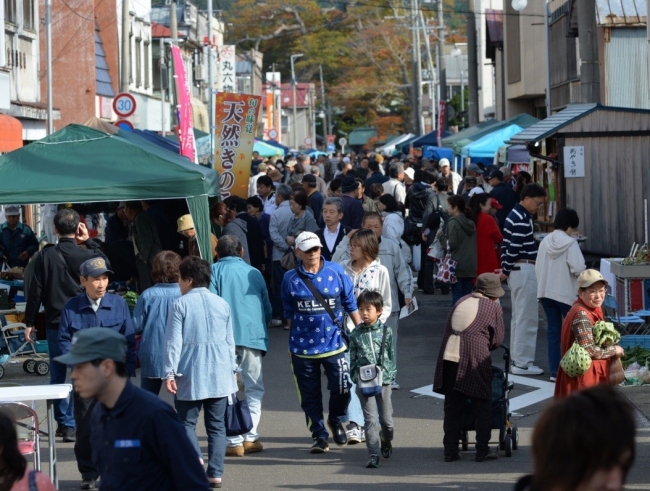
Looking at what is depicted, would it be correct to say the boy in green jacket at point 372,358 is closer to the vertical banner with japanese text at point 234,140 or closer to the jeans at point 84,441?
the jeans at point 84,441

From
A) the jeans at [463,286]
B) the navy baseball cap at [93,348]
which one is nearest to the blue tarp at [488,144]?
the jeans at [463,286]

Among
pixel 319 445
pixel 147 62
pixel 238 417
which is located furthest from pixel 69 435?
pixel 147 62

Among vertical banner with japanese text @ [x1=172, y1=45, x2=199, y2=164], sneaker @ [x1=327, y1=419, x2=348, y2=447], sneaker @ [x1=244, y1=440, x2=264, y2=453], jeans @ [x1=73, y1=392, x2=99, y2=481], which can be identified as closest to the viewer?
jeans @ [x1=73, y1=392, x2=99, y2=481]

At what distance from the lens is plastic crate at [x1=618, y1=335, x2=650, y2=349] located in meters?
11.5

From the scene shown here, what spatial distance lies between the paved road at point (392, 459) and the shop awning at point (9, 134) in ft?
30.6

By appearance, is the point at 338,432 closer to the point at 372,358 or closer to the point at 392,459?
the point at 392,459

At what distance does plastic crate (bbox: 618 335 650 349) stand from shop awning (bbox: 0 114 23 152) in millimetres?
11662

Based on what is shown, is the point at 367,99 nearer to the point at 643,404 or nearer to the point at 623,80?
the point at 623,80

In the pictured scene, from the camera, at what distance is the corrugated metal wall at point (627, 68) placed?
21.1 metres

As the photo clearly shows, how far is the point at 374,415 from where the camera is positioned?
7.95m

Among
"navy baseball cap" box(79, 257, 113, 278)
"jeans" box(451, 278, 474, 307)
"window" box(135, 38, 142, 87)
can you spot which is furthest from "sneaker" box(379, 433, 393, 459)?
"window" box(135, 38, 142, 87)

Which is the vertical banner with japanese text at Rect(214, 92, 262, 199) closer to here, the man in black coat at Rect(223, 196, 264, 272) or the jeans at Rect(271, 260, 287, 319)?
the jeans at Rect(271, 260, 287, 319)

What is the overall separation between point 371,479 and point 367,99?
257 ft

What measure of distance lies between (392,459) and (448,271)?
565cm
